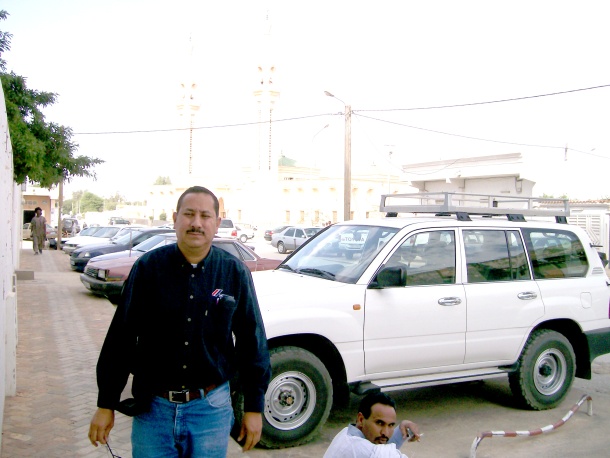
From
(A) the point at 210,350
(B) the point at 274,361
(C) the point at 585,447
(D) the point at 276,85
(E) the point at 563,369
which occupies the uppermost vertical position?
(D) the point at 276,85

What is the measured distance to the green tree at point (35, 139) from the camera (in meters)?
11.6

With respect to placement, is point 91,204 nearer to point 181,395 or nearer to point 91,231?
point 91,231

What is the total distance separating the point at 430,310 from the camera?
5543 mm

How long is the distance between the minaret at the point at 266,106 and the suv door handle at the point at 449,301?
58.2 m

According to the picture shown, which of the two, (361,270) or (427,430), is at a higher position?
(361,270)

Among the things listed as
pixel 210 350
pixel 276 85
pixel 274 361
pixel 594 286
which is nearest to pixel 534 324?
pixel 594 286

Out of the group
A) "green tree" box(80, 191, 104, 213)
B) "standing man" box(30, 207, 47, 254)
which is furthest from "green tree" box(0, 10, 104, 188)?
"green tree" box(80, 191, 104, 213)

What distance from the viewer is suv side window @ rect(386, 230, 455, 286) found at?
567 cm

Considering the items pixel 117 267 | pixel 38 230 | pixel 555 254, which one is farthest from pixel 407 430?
pixel 38 230

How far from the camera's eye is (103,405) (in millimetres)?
2609

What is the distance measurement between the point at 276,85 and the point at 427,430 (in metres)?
62.6

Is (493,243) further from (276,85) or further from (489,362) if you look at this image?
(276,85)

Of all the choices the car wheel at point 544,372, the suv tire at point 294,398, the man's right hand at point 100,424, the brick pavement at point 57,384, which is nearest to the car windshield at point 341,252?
the suv tire at point 294,398

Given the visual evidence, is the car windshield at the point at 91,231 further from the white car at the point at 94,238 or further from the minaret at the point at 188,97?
the minaret at the point at 188,97
